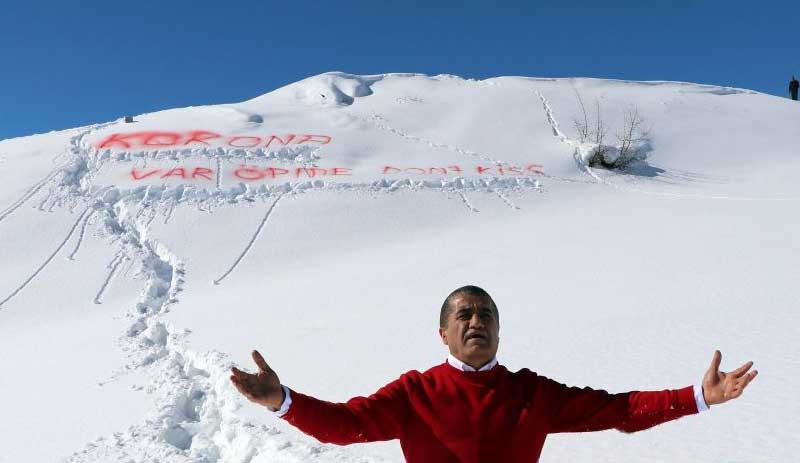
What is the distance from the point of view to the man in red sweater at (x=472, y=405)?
211cm

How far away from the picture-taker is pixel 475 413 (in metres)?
2.13

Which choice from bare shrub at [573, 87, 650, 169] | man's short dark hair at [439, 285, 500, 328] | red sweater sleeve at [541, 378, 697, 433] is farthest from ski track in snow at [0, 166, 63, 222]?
bare shrub at [573, 87, 650, 169]

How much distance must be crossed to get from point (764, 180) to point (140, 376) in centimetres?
1595

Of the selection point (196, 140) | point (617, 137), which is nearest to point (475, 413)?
point (196, 140)

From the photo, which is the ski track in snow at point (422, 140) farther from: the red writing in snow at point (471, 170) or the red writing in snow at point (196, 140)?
the red writing in snow at point (196, 140)

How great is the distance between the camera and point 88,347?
7.73 metres

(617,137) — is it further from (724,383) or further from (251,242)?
(724,383)

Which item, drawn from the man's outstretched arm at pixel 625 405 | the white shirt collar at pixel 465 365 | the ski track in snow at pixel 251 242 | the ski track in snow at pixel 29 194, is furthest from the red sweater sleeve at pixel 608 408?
the ski track in snow at pixel 29 194

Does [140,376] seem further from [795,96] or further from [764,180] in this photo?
[795,96]

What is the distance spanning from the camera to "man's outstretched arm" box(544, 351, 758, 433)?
2.21 meters

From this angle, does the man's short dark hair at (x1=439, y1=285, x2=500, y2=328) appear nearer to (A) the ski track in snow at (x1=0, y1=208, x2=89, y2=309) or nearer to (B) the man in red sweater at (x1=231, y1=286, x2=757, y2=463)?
(B) the man in red sweater at (x1=231, y1=286, x2=757, y2=463)

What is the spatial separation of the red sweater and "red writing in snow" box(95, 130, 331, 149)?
14.9m

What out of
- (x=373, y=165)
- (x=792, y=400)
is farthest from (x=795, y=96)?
(x=792, y=400)

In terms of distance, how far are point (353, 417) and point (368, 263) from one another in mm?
8626
